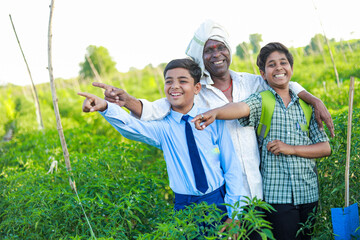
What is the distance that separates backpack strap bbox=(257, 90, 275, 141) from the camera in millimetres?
2225

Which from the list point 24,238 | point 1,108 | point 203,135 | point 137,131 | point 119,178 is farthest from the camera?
point 1,108

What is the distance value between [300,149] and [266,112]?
0.34 m

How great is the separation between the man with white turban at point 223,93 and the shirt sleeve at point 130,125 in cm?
9

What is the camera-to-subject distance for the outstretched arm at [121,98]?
2.01 metres

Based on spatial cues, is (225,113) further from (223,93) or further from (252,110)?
(223,93)

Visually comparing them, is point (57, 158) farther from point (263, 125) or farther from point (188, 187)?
point (263, 125)

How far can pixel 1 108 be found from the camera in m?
14.0

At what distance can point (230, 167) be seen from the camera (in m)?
2.17

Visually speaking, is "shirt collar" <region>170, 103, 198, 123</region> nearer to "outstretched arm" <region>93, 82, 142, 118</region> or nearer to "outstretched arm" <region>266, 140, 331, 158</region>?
"outstretched arm" <region>93, 82, 142, 118</region>

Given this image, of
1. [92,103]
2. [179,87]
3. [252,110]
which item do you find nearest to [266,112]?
[252,110]

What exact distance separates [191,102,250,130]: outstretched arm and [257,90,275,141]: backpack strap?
0.15 m

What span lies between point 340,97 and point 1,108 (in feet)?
43.3

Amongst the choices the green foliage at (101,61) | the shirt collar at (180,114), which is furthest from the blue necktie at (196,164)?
the green foliage at (101,61)

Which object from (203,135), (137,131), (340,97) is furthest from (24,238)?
(340,97)
